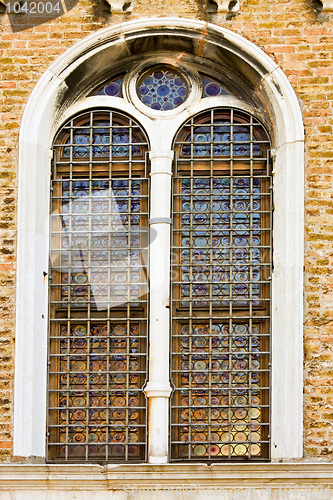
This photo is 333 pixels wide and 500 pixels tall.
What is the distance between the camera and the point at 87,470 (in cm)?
870

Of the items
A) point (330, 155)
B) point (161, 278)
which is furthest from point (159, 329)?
point (330, 155)

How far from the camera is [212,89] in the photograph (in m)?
9.90

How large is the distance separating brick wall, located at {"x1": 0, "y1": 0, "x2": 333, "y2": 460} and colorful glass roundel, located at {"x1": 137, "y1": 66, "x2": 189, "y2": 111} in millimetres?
564

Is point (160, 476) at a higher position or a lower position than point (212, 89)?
lower

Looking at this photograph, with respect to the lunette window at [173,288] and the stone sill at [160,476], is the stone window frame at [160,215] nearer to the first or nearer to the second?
the lunette window at [173,288]

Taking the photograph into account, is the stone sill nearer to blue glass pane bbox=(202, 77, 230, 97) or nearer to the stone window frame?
the stone window frame

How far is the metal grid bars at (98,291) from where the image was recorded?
9312mm

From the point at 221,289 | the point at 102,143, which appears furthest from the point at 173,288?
the point at 102,143

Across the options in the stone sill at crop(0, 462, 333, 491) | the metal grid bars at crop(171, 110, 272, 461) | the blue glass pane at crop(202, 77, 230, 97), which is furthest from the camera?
the blue glass pane at crop(202, 77, 230, 97)

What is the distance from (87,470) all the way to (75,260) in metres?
1.93

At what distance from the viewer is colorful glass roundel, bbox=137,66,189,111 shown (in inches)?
388

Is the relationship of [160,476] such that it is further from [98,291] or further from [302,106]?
[302,106]

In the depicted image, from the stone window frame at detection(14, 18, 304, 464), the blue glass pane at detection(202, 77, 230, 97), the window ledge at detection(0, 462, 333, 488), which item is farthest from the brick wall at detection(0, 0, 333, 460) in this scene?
the blue glass pane at detection(202, 77, 230, 97)

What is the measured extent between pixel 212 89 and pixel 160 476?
3582mm
